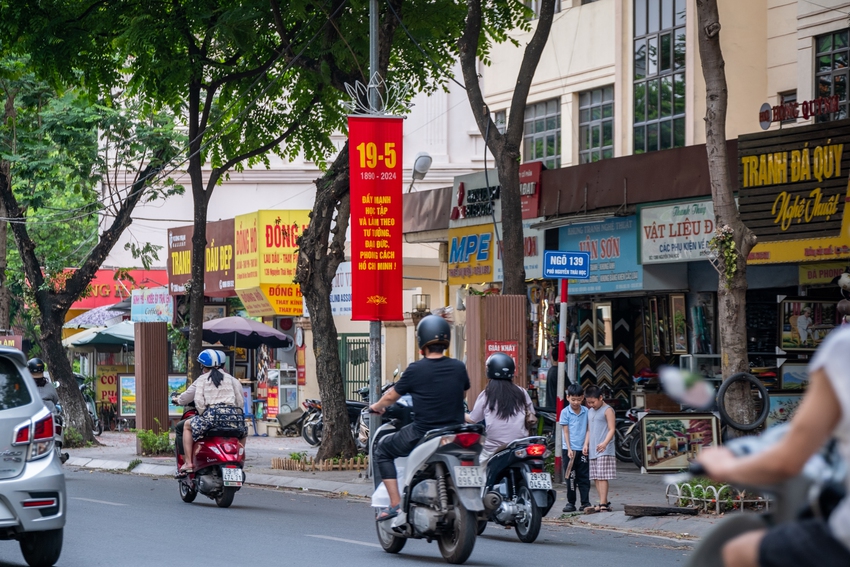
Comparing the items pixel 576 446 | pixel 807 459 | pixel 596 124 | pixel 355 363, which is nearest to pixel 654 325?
pixel 596 124

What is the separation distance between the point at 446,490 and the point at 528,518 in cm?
174

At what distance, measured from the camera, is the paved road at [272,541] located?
32.0ft

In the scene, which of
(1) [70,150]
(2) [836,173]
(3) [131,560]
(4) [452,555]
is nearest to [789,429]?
(4) [452,555]

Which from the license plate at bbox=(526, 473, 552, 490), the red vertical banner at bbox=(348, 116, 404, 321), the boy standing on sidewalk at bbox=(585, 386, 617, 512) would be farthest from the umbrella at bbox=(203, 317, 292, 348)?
the license plate at bbox=(526, 473, 552, 490)

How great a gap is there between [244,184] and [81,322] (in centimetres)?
831

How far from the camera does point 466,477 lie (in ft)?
29.8

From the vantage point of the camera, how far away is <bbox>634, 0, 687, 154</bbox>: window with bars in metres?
21.4

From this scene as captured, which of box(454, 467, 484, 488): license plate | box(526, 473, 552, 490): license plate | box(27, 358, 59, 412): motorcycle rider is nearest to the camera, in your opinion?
box(454, 467, 484, 488): license plate

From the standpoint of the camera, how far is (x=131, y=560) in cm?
955

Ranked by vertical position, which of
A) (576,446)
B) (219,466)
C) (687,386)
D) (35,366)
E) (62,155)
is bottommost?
(219,466)

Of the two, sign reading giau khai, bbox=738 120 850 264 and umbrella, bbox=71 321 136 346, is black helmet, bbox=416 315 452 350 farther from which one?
umbrella, bbox=71 321 136 346

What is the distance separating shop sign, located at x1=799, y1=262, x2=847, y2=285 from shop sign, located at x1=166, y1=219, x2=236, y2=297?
56.6 ft

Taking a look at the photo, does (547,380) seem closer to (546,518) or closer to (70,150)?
(546,518)

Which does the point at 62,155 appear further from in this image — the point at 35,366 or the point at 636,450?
the point at 636,450
